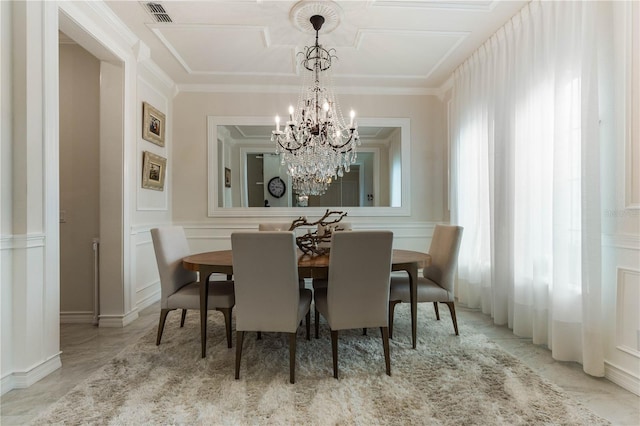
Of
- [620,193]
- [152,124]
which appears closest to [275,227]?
[152,124]

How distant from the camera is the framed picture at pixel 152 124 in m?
3.37

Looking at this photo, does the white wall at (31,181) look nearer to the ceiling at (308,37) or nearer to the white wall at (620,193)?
the ceiling at (308,37)

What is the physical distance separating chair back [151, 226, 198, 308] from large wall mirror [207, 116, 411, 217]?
5.62ft

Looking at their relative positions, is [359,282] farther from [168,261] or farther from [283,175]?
[283,175]

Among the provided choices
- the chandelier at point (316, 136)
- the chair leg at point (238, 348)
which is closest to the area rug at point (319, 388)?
the chair leg at point (238, 348)

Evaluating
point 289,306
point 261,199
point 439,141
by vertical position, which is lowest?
point 289,306

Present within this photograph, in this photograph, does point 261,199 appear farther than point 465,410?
Yes

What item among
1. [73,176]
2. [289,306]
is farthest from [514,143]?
[73,176]

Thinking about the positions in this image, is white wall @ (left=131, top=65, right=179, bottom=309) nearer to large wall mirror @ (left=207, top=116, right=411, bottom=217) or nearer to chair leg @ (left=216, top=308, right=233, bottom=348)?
large wall mirror @ (left=207, top=116, right=411, bottom=217)

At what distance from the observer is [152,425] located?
1.52 m

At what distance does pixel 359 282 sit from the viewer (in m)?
1.93

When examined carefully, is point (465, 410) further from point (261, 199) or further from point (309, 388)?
point (261, 199)

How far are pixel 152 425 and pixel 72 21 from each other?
2.82 metres

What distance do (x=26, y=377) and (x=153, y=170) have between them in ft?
7.43
